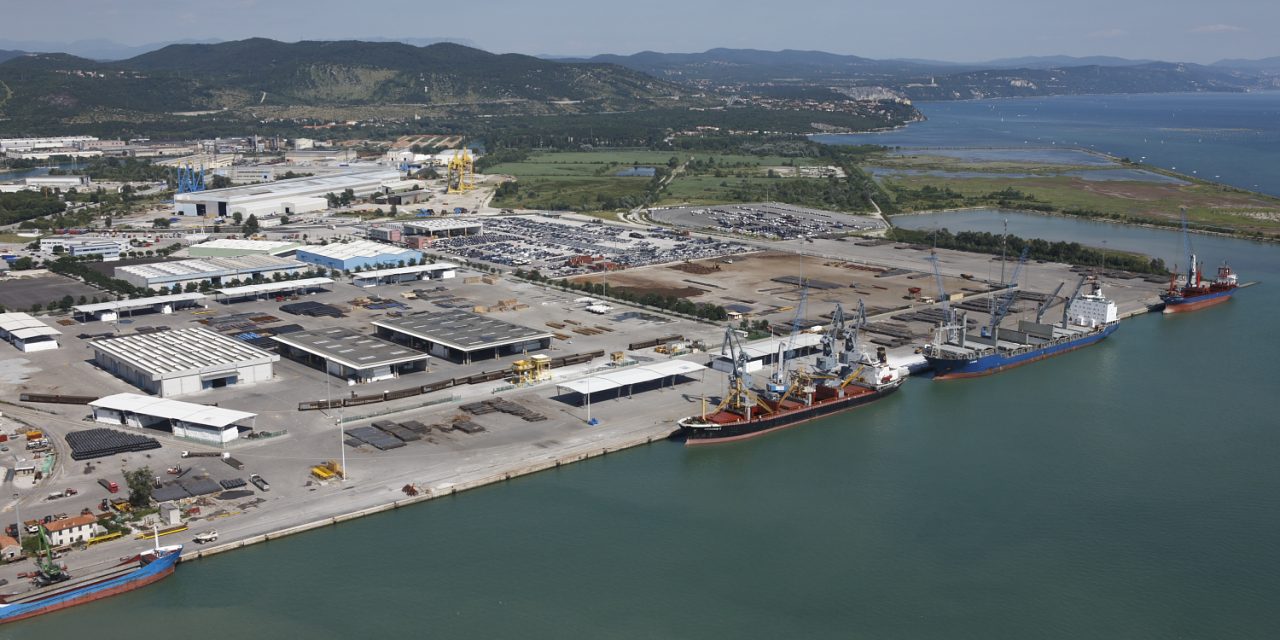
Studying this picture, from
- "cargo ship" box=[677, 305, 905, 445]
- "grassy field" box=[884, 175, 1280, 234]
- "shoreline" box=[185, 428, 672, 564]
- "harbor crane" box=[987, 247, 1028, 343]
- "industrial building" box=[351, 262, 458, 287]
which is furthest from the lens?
"grassy field" box=[884, 175, 1280, 234]

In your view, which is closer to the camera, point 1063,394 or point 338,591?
point 338,591

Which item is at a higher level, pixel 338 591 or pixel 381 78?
pixel 381 78

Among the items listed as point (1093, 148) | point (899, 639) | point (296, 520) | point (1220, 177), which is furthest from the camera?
point (1093, 148)

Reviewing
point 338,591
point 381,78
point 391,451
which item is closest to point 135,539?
point 338,591

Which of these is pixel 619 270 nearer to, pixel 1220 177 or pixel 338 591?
pixel 338 591

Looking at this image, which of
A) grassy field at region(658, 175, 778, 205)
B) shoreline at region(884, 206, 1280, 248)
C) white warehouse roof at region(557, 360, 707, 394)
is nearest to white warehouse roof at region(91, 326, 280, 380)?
white warehouse roof at region(557, 360, 707, 394)

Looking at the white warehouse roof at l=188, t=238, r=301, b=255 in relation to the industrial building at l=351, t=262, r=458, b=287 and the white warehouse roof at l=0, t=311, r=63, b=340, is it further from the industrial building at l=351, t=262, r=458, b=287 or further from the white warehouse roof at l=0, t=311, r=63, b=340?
the white warehouse roof at l=0, t=311, r=63, b=340

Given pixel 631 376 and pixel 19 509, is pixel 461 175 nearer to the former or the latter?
pixel 631 376

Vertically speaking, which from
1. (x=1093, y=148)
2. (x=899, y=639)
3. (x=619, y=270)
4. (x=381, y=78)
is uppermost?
(x=381, y=78)
